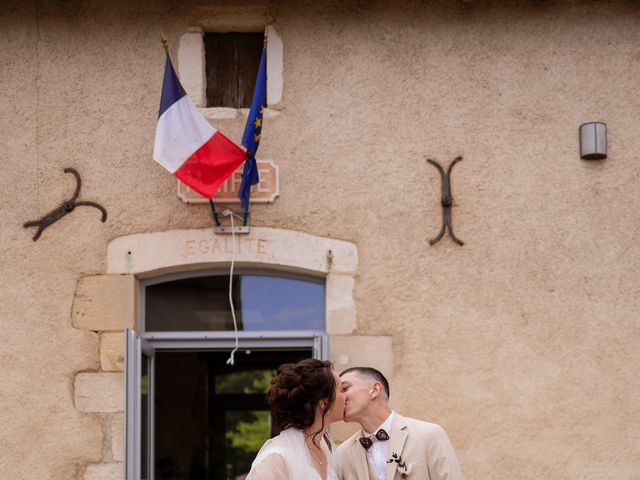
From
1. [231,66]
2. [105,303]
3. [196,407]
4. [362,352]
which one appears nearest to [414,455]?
[362,352]

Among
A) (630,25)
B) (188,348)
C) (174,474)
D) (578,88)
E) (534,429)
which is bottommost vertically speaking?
(174,474)

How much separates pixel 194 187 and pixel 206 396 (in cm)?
554

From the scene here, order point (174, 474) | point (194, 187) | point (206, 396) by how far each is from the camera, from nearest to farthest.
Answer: point (194, 187) → point (174, 474) → point (206, 396)

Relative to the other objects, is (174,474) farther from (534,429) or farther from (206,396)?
(534,429)

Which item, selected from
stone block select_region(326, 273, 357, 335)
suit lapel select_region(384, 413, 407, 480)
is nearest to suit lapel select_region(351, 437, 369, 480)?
suit lapel select_region(384, 413, 407, 480)

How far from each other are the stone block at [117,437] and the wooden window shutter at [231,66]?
2071mm

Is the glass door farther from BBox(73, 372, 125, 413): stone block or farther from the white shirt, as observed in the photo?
the white shirt

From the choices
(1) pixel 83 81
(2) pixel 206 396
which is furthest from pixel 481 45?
(2) pixel 206 396

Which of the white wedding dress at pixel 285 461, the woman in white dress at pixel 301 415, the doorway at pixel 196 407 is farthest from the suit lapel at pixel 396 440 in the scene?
the doorway at pixel 196 407

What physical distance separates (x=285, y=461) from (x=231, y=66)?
3.49 m

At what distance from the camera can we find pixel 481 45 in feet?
22.1

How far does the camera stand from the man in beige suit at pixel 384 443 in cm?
458

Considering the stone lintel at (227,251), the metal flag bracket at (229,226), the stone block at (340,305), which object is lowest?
the stone block at (340,305)

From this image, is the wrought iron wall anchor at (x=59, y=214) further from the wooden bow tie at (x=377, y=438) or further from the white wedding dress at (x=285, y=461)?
the white wedding dress at (x=285, y=461)
